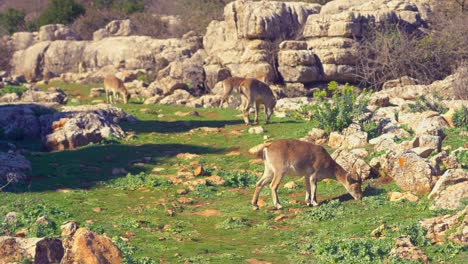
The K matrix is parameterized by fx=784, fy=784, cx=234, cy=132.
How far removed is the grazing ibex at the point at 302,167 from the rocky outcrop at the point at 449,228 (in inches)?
127

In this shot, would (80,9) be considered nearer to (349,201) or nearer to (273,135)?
(273,135)

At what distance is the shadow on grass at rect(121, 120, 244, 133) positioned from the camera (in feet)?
87.2

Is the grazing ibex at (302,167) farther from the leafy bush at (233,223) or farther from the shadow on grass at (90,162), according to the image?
the shadow on grass at (90,162)

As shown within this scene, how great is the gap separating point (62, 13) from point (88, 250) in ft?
166

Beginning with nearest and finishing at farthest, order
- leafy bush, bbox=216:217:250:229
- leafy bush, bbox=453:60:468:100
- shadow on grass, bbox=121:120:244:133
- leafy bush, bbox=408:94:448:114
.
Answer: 1. leafy bush, bbox=216:217:250:229
2. leafy bush, bbox=408:94:448:114
3. leafy bush, bbox=453:60:468:100
4. shadow on grass, bbox=121:120:244:133

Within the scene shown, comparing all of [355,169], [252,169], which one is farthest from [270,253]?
[252,169]

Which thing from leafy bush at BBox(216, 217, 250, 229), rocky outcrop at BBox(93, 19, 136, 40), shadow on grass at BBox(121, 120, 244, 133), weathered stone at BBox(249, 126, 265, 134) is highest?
rocky outcrop at BBox(93, 19, 136, 40)

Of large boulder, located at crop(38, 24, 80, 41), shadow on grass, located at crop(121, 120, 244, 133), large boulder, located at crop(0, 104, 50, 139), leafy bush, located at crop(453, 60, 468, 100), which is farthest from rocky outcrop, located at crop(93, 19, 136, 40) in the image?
leafy bush, located at crop(453, 60, 468, 100)

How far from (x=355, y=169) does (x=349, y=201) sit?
5.29 feet

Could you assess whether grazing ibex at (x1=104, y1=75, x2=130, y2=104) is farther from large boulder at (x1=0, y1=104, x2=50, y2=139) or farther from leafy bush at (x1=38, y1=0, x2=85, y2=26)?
leafy bush at (x1=38, y1=0, x2=85, y2=26)

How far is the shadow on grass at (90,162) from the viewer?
61.1 feet

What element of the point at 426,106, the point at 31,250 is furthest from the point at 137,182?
the point at 426,106

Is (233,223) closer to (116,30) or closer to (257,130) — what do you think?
(257,130)

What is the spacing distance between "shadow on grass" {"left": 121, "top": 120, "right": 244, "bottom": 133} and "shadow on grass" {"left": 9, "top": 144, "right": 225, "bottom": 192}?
9.38 ft
